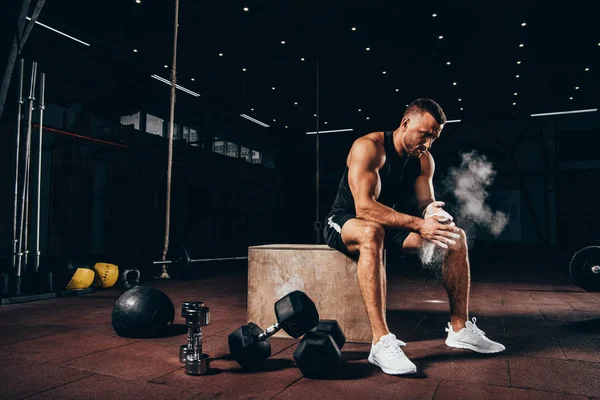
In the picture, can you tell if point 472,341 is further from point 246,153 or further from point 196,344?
point 246,153

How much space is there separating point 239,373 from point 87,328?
4.09 ft

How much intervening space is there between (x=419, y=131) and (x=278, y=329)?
39.7 inches

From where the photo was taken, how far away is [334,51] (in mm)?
7141

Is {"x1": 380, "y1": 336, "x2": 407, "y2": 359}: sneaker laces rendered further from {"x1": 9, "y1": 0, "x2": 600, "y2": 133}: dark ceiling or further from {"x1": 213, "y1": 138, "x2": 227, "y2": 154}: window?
{"x1": 213, "y1": 138, "x2": 227, "y2": 154}: window

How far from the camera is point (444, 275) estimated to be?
5.98 feet

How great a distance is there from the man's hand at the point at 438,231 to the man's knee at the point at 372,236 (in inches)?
→ 6.2

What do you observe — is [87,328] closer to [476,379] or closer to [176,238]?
[476,379]

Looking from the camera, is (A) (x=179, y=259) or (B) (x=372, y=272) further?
(A) (x=179, y=259)

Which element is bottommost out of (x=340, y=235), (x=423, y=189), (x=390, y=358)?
(x=390, y=358)

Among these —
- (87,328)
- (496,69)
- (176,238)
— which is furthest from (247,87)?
(87,328)

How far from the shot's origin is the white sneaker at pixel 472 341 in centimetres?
175

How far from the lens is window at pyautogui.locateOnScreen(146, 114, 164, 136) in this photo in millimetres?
10122

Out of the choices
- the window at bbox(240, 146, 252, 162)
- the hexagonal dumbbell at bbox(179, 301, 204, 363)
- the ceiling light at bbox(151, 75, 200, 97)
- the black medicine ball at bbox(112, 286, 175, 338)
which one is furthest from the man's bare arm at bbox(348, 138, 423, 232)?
the window at bbox(240, 146, 252, 162)

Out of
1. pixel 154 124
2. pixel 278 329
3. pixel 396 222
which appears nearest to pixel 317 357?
pixel 278 329
